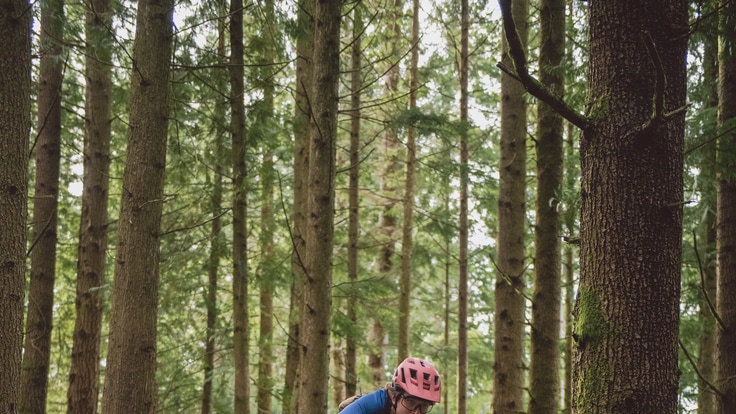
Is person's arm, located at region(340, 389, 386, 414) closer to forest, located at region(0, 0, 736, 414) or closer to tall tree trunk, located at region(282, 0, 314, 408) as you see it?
forest, located at region(0, 0, 736, 414)

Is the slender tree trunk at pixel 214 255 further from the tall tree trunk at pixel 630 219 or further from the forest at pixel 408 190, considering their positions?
the tall tree trunk at pixel 630 219

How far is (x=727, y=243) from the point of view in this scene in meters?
5.75

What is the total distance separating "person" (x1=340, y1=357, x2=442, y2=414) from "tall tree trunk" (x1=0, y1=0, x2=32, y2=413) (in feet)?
8.61

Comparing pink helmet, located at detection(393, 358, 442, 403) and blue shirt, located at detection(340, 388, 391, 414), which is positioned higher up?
pink helmet, located at detection(393, 358, 442, 403)

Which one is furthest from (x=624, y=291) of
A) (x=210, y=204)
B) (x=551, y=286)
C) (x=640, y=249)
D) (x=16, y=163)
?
(x=210, y=204)

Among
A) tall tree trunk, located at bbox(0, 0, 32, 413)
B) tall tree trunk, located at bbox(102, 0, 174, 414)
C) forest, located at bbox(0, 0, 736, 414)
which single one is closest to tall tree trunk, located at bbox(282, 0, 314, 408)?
forest, located at bbox(0, 0, 736, 414)

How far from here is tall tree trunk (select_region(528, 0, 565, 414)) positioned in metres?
5.87

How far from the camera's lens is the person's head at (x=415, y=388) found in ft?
14.2

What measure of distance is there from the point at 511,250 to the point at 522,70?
224 inches

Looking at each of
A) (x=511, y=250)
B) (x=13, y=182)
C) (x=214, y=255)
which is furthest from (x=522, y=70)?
(x=214, y=255)

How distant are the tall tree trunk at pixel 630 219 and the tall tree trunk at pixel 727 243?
110 inches

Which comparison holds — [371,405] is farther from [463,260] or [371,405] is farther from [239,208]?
[463,260]

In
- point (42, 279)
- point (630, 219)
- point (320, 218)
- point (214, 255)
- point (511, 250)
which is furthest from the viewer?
point (214, 255)

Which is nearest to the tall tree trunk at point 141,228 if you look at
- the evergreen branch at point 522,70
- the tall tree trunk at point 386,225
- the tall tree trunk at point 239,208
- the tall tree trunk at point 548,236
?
the tall tree trunk at point 239,208
